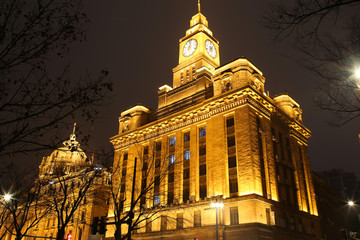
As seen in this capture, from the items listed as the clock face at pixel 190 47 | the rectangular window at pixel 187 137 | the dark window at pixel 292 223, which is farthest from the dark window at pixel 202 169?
the clock face at pixel 190 47

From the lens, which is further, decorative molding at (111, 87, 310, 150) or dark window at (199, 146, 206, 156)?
dark window at (199, 146, 206, 156)

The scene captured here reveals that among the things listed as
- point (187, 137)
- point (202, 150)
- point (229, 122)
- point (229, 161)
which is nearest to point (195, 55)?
point (187, 137)

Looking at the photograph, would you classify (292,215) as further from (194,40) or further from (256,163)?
(194,40)

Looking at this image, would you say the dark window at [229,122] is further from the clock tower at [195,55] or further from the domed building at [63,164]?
the domed building at [63,164]

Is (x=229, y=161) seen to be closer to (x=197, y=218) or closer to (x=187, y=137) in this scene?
(x=197, y=218)

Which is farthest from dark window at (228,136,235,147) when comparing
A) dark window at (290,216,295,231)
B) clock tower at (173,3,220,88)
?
clock tower at (173,3,220,88)

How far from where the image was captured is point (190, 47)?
6238 cm

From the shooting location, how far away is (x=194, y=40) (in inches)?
2446

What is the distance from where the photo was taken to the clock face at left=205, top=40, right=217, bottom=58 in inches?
2417

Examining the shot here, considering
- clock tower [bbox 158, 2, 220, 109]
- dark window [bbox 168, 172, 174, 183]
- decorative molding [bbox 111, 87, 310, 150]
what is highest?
clock tower [bbox 158, 2, 220, 109]

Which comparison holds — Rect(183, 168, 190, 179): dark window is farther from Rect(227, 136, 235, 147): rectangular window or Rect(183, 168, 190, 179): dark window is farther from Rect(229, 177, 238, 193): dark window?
Rect(227, 136, 235, 147): rectangular window

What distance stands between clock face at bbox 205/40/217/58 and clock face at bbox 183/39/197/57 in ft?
8.30

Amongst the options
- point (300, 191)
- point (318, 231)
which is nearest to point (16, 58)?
point (300, 191)

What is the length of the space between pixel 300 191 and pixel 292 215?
5.29 meters
